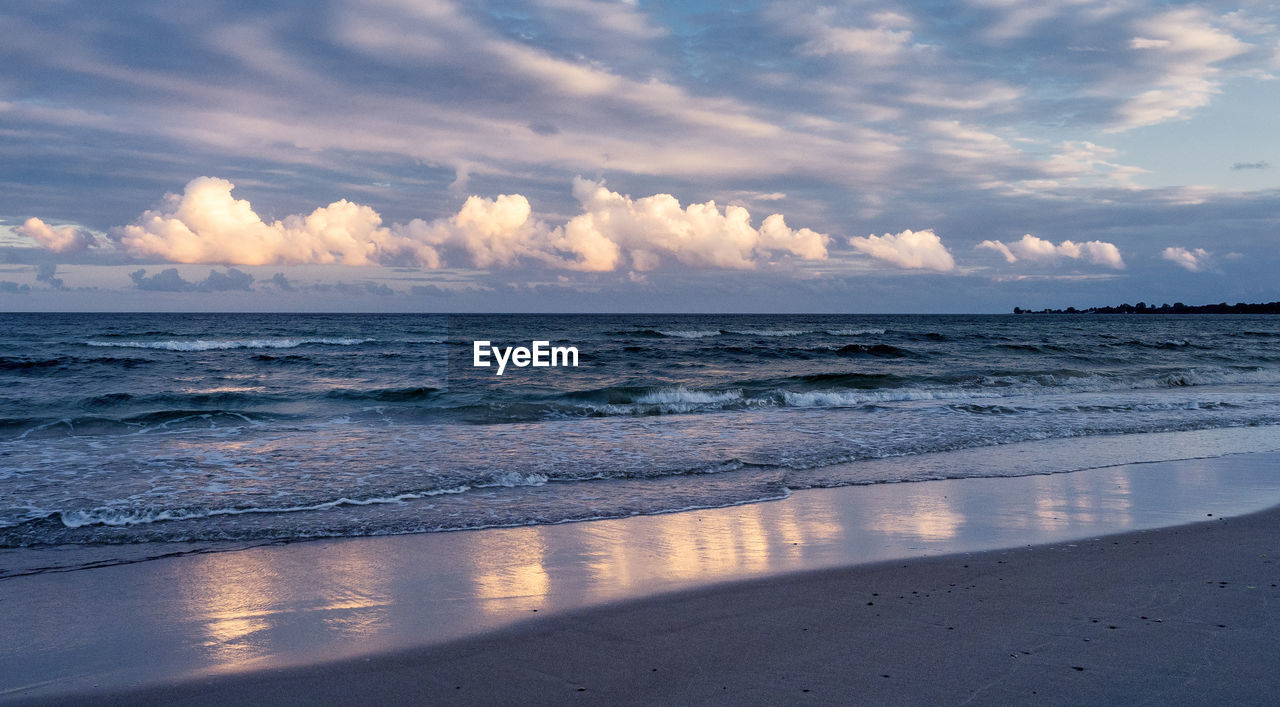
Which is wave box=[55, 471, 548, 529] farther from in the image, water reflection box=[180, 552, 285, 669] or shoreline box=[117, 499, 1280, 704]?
Result: shoreline box=[117, 499, 1280, 704]

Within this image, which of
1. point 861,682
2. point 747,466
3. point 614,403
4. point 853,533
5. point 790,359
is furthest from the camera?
point 790,359

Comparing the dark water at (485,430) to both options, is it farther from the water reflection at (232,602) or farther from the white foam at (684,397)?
A: the water reflection at (232,602)

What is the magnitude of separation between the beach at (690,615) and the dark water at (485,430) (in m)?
1.44

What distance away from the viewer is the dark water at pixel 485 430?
816cm

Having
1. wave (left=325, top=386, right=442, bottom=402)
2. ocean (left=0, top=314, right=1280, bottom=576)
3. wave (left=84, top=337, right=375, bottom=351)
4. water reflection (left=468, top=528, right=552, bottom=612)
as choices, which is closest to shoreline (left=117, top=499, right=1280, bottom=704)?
water reflection (left=468, top=528, right=552, bottom=612)

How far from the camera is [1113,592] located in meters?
5.10

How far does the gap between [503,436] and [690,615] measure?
9.10 metres

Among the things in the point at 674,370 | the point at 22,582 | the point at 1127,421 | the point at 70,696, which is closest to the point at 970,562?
the point at 70,696

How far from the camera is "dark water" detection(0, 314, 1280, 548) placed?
8.16 metres

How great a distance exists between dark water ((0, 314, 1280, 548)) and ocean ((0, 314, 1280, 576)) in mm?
70

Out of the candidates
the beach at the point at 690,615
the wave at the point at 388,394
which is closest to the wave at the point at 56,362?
the wave at the point at 388,394

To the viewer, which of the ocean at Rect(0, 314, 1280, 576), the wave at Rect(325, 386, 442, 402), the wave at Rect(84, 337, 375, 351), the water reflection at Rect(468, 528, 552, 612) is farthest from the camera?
the wave at Rect(84, 337, 375, 351)

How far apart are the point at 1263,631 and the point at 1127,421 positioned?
41.9 feet

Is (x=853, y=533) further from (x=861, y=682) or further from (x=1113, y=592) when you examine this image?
(x=861, y=682)
